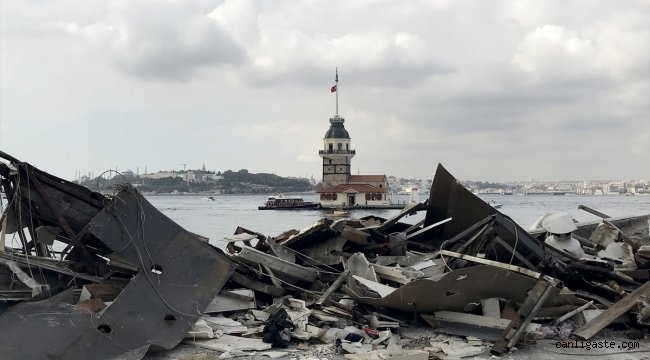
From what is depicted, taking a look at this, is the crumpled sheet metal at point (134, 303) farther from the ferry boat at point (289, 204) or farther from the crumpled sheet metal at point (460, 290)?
the ferry boat at point (289, 204)

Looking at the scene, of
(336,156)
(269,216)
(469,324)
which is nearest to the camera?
(469,324)

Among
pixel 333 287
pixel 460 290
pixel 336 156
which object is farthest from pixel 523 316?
pixel 336 156

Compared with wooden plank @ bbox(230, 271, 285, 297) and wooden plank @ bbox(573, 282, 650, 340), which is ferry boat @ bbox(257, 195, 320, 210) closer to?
wooden plank @ bbox(230, 271, 285, 297)

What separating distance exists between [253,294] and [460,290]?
8.93ft

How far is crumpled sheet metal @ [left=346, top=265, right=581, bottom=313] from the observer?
602 cm

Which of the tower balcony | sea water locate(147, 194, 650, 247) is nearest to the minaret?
the tower balcony

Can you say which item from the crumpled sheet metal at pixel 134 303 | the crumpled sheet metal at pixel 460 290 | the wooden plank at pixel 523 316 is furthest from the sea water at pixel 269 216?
the wooden plank at pixel 523 316

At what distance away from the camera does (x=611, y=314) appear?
20.7 ft

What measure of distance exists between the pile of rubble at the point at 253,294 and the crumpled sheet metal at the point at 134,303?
0.01m

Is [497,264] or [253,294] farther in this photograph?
[253,294]

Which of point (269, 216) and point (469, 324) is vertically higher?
point (469, 324)

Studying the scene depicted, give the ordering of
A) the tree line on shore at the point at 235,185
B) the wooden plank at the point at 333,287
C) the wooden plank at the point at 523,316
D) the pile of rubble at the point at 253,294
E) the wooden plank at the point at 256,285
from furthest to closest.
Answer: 1. the tree line on shore at the point at 235,185
2. the wooden plank at the point at 256,285
3. the wooden plank at the point at 333,287
4. the wooden plank at the point at 523,316
5. the pile of rubble at the point at 253,294

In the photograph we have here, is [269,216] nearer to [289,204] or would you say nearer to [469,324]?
[289,204]

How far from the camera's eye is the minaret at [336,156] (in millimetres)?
88438
